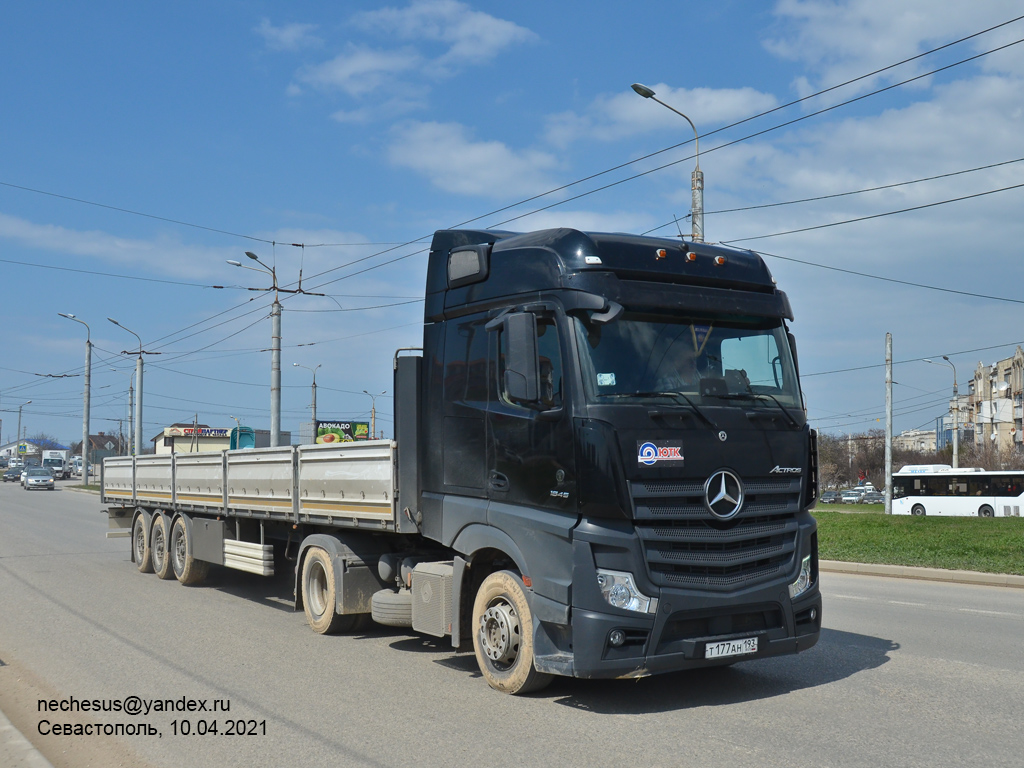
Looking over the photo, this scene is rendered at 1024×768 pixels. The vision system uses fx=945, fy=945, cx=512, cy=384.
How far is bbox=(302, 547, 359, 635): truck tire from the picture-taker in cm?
892

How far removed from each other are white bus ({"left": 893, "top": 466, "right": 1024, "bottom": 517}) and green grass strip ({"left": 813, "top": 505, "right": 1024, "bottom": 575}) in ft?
64.1

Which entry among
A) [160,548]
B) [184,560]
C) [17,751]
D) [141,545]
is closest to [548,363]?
[17,751]

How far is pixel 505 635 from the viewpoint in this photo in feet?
21.5

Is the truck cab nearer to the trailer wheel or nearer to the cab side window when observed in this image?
the cab side window

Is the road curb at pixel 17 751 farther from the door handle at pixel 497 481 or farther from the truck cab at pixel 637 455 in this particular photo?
the door handle at pixel 497 481

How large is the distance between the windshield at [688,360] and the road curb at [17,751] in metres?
3.75

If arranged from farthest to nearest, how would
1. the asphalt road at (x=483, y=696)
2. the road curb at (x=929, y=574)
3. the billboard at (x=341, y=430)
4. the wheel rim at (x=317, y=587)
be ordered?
the road curb at (x=929, y=574) → the billboard at (x=341, y=430) → the wheel rim at (x=317, y=587) → the asphalt road at (x=483, y=696)

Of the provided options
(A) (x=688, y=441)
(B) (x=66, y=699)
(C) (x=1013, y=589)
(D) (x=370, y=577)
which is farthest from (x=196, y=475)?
(C) (x=1013, y=589)

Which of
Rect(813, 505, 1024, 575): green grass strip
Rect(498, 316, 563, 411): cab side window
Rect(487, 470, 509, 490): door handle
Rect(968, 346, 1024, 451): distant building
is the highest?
Rect(968, 346, 1024, 451): distant building

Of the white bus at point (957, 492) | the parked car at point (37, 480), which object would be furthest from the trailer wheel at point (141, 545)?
the parked car at point (37, 480)

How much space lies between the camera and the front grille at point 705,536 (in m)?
5.99

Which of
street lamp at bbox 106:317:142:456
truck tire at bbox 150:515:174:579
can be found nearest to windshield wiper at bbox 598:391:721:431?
truck tire at bbox 150:515:174:579

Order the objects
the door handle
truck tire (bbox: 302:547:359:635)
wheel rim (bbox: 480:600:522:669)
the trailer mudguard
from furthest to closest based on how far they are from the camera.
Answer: truck tire (bbox: 302:547:359:635), the trailer mudguard, the door handle, wheel rim (bbox: 480:600:522:669)

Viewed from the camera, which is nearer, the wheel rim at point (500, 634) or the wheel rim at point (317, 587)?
the wheel rim at point (500, 634)
